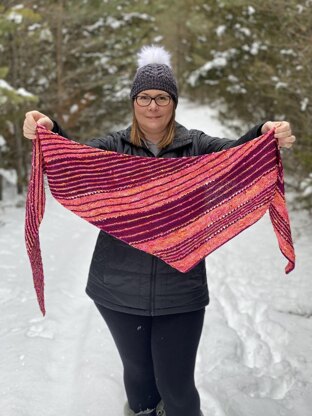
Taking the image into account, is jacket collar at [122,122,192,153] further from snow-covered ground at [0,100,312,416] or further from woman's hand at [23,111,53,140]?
snow-covered ground at [0,100,312,416]

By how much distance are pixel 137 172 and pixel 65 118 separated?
28.3 feet

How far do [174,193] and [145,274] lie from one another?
383 mm

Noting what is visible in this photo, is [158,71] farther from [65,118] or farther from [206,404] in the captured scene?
[65,118]

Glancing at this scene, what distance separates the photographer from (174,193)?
203 centimetres

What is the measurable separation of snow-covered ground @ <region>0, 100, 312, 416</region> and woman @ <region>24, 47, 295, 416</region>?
0.87 meters

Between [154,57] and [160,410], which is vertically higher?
[154,57]

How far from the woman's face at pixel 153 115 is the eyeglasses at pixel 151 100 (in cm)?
1

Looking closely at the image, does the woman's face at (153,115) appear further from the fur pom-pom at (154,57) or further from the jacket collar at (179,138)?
the fur pom-pom at (154,57)

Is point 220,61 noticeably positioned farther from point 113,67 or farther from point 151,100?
point 151,100

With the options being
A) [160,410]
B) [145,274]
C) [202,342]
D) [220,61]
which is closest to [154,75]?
[145,274]

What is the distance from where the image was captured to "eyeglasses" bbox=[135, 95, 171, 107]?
2016 mm

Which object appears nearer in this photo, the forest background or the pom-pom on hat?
the pom-pom on hat

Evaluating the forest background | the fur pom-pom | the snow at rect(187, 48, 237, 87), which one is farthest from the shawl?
the snow at rect(187, 48, 237, 87)

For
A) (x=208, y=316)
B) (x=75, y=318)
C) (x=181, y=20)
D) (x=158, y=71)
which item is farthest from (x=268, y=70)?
(x=181, y=20)
